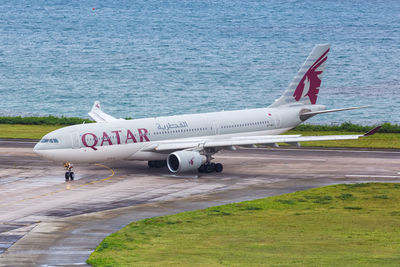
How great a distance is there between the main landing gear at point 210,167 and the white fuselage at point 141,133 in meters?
3.11

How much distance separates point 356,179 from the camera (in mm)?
58000

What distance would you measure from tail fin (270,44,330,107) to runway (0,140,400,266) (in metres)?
5.20

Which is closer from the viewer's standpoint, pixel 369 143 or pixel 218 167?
pixel 218 167

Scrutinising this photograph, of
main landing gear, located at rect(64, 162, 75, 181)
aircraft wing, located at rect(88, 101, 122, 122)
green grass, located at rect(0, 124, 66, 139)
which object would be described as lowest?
main landing gear, located at rect(64, 162, 75, 181)

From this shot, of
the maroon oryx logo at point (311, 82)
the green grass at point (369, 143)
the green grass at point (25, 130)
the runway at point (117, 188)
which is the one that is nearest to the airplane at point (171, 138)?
the runway at point (117, 188)

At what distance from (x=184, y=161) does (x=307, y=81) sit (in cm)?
1905

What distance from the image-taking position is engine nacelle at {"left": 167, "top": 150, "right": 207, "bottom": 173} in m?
58.4

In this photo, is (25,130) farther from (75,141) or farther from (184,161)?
(184,161)

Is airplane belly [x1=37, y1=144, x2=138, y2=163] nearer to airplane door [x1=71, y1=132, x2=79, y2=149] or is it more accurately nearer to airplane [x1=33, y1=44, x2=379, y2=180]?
airplane [x1=33, y1=44, x2=379, y2=180]

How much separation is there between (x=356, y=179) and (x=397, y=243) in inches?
839

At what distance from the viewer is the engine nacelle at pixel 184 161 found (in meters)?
58.4

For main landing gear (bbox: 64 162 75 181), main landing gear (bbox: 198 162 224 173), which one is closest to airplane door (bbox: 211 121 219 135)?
main landing gear (bbox: 198 162 224 173)

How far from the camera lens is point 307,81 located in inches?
2840

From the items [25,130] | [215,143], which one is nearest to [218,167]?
[215,143]
